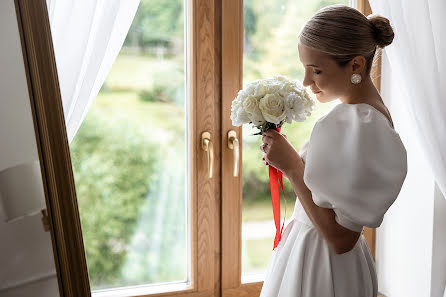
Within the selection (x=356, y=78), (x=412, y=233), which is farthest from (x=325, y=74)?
(x=412, y=233)

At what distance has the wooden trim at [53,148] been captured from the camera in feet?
3.84

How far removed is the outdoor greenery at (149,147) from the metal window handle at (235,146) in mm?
88

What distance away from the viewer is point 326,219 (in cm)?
128

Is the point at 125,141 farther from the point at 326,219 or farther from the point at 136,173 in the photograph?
the point at 326,219

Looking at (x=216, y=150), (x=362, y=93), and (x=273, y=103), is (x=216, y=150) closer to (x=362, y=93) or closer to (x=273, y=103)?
(x=273, y=103)

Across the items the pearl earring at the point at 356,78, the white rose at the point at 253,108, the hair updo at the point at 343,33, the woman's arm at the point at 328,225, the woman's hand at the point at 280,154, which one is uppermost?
the hair updo at the point at 343,33

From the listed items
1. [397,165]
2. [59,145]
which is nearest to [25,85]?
[59,145]

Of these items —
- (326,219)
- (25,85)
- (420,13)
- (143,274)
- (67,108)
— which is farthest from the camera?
(143,274)

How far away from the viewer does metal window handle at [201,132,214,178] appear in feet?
6.85

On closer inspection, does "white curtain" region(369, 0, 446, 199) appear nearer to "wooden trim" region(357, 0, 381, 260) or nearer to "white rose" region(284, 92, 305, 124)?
"wooden trim" region(357, 0, 381, 260)

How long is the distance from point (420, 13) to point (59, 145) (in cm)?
160

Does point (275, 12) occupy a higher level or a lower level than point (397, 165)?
higher

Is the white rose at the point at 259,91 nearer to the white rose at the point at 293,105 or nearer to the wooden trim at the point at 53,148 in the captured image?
the white rose at the point at 293,105

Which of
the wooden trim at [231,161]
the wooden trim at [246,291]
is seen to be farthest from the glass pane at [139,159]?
the wooden trim at [246,291]
